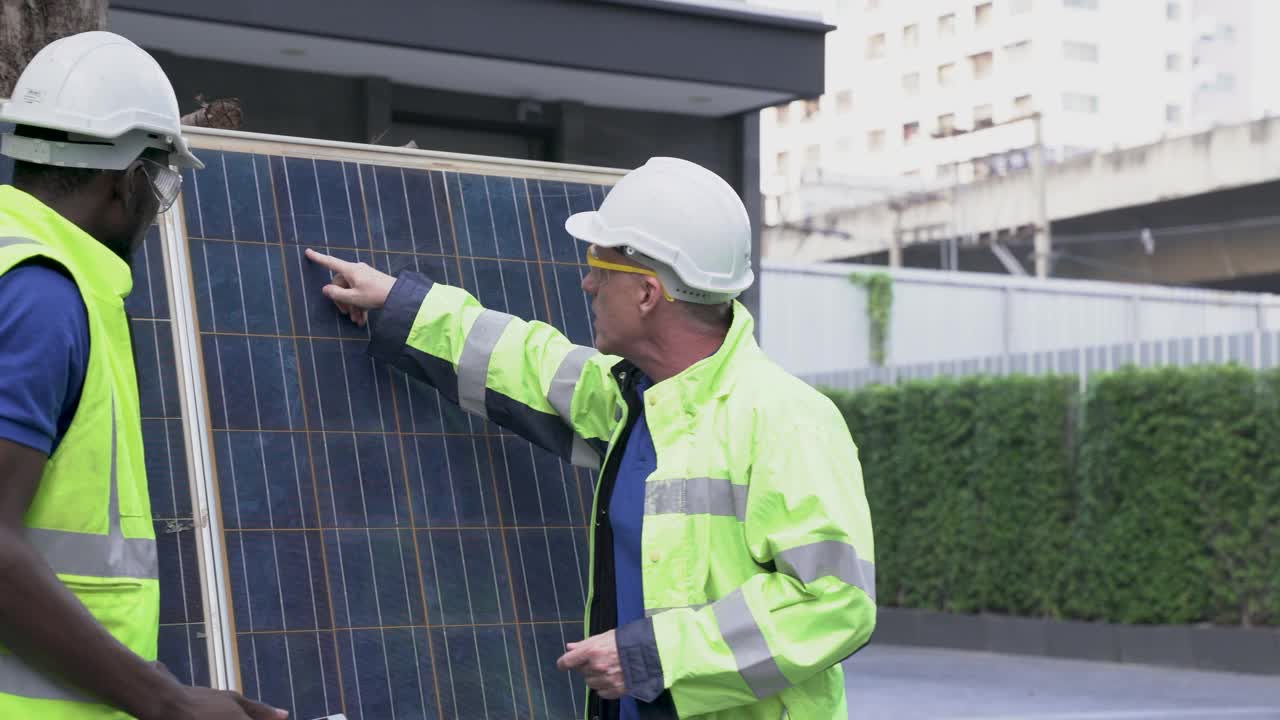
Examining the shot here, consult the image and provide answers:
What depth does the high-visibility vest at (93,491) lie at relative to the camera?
2234 mm

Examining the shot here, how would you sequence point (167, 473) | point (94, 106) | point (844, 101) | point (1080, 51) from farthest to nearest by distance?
point (844, 101)
point (1080, 51)
point (167, 473)
point (94, 106)

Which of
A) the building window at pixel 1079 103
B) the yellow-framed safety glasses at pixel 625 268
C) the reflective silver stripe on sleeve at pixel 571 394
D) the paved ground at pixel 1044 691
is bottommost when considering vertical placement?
the paved ground at pixel 1044 691

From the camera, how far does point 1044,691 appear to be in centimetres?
1332

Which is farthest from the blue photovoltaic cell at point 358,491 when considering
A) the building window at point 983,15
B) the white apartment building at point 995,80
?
the building window at point 983,15

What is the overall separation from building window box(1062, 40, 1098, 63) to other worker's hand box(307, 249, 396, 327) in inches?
3761

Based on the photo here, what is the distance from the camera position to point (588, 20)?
35.5 feet

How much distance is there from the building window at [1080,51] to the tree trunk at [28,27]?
314ft

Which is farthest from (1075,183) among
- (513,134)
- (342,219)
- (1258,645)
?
(342,219)

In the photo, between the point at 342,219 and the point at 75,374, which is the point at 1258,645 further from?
the point at 75,374

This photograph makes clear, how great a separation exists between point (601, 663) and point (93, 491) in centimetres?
112

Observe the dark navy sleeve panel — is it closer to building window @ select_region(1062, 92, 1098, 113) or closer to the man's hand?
the man's hand

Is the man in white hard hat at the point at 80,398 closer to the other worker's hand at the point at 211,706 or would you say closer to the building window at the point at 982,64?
the other worker's hand at the point at 211,706

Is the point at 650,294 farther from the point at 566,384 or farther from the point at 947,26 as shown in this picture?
the point at 947,26

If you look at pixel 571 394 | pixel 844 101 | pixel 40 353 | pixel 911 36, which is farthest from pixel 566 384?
pixel 844 101
